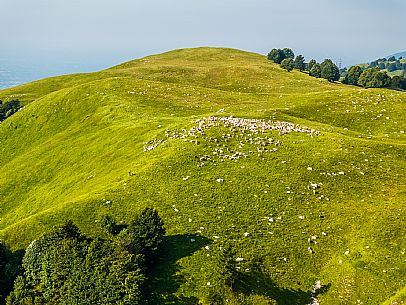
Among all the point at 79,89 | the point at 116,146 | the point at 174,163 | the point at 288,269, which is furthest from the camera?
the point at 79,89

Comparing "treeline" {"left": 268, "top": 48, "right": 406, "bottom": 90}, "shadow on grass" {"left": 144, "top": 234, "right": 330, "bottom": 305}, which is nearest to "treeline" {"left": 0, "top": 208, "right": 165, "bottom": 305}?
"shadow on grass" {"left": 144, "top": 234, "right": 330, "bottom": 305}

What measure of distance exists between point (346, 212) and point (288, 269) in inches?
322

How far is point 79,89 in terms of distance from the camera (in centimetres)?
8050

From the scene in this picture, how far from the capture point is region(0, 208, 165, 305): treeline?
20.9 meters

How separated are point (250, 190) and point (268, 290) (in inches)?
405

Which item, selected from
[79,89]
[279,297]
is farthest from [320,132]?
[79,89]

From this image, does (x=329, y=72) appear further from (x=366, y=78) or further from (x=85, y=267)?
(x=85, y=267)

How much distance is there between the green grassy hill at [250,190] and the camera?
24.2 metres

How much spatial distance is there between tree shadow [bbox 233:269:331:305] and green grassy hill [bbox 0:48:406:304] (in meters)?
0.08

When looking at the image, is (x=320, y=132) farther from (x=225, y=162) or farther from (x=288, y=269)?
(x=288, y=269)

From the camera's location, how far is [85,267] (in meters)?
22.3

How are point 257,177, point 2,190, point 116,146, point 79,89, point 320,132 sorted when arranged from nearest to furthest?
point 257,177 → point 320,132 → point 116,146 → point 2,190 → point 79,89

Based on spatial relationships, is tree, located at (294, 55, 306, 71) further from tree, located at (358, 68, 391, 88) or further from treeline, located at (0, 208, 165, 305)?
treeline, located at (0, 208, 165, 305)

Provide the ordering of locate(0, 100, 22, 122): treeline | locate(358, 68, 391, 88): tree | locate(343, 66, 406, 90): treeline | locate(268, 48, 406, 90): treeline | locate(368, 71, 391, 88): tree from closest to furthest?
locate(0, 100, 22, 122): treeline < locate(368, 71, 391, 88): tree < locate(358, 68, 391, 88): tree < locate(343, 66, 406, 90): treeline < locate(268, 48, 406, 90): treeline
